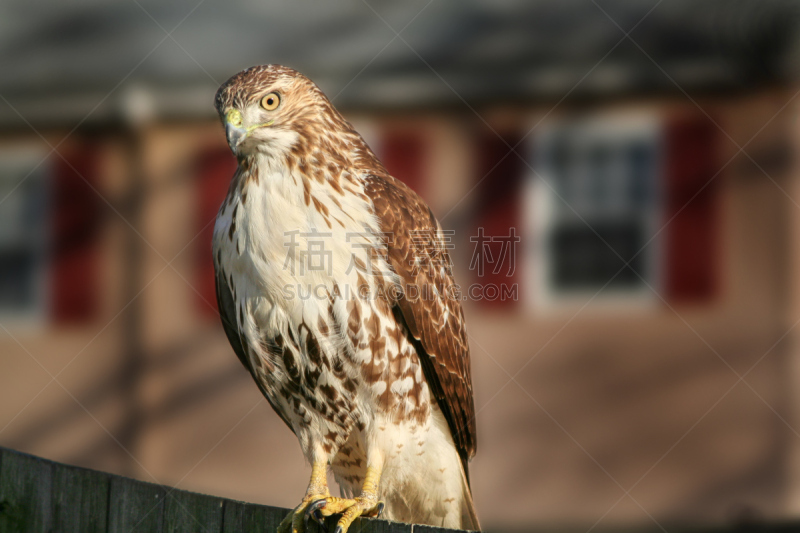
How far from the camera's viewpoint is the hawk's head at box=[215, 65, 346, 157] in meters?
2.87

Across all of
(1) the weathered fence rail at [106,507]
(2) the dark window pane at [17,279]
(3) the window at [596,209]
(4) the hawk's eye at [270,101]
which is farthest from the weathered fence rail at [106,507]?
(2) the dark window pane at [17,279]

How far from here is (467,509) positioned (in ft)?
11.8

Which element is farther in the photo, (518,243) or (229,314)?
(518,243)

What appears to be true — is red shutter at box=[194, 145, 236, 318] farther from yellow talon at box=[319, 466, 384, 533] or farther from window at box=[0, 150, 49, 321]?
yellow talon at box=[319, 466, 384, 533]

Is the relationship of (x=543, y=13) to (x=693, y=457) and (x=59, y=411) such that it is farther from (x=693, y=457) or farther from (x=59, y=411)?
(x=59, y=411)

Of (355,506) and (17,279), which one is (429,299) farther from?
(17,279)

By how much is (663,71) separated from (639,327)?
2.36 m

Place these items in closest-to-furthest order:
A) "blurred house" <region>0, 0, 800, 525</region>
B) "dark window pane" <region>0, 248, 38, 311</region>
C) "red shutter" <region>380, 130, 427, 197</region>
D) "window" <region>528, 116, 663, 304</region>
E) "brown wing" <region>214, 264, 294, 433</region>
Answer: "brown wing" <region>214, 264, 294, 433</region>, "blurred house" <region>0, 0, 800, 525</region>, "window" <region>528, 116, 663, 304</region>, "red shutter" <region>380, 130, 427, 197</region>, "dark window pane" <region>0, 248, 38, 311</region>

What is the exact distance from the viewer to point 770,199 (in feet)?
24.6

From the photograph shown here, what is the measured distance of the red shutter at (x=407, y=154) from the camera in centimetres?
786

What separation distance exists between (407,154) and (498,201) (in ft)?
3.21

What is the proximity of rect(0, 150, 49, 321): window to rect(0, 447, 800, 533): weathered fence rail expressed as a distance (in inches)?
260

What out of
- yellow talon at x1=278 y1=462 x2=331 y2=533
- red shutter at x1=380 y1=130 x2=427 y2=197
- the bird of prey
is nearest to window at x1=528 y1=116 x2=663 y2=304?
red shutter at x1=380 y1=130 x2=427 y2=197

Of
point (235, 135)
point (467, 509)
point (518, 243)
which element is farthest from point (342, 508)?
point (518, 243)
